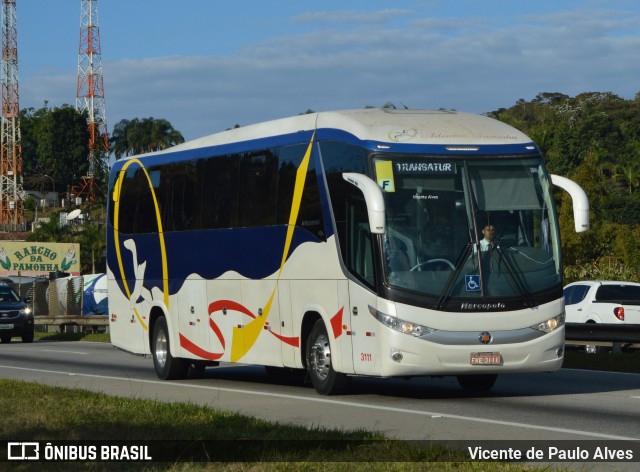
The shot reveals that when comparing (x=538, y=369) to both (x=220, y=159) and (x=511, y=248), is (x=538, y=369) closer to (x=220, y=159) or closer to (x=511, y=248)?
(x=511, y=248)

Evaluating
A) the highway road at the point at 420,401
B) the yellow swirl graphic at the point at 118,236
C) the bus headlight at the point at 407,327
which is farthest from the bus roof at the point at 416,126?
the yellow swirl graphic at the point at 118,236

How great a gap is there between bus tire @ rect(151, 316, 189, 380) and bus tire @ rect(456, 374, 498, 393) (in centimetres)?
542

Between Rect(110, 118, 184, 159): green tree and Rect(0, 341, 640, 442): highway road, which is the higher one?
Rect(110, 118, 184, 159): green tree

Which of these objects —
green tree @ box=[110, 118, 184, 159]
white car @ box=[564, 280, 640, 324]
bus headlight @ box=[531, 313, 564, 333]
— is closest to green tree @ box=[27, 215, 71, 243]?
green tree @ box=[110, 118, 184, 159]

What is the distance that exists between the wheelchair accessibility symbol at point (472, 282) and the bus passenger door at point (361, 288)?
1098 millimetres

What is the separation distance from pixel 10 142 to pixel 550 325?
114415 mm

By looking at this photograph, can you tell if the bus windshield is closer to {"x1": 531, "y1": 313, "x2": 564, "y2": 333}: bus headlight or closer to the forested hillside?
{"x1": 531, "y1": 313, "x2": 564, "y2": 333}: bus headlight

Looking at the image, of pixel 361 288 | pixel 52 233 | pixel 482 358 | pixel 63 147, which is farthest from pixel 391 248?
pixel 63 147

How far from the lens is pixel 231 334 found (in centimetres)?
2047

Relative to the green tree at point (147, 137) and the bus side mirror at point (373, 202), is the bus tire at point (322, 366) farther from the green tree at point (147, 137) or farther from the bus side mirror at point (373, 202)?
the green tree at point (147, 137)

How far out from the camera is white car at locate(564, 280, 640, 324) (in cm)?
3120

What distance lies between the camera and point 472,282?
16.4m

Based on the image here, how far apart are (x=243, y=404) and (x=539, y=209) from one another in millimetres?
4296

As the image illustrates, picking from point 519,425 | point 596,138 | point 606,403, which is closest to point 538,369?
point 606,403
